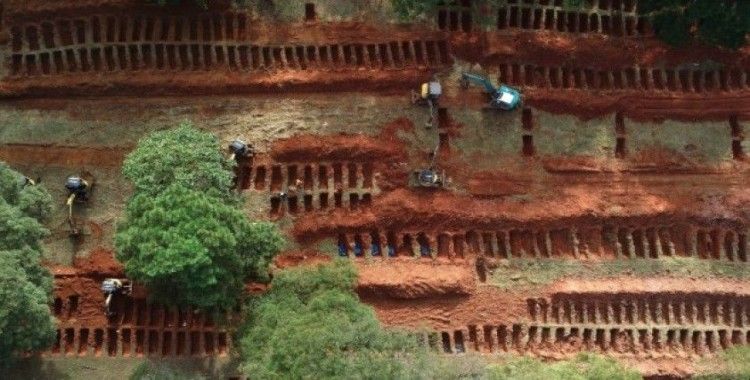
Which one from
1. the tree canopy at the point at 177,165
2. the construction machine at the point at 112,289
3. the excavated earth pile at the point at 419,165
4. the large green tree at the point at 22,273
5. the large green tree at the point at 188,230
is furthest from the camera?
the excavated earth pile at the point at 419,165

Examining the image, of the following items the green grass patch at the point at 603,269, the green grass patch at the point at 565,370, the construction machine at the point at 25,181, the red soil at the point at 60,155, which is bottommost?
the green grass patch at the point at 565,370

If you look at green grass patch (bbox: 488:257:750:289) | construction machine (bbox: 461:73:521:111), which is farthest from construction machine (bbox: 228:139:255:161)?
green grass patch (bbox: 488:257:750:289)

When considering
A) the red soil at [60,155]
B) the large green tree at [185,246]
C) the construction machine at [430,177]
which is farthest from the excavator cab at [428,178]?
the red soil at [60,155]

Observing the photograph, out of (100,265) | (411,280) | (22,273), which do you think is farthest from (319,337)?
(100,265)

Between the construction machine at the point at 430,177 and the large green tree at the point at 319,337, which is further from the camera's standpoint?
the construction machine at the point at 430,177

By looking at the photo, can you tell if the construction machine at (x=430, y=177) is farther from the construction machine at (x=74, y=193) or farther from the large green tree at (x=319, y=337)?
the construction machine at (x=74, y=193)

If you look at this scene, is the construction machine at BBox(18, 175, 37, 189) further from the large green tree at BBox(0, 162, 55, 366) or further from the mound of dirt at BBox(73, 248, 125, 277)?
the mound of dirt at BBox(73, 248, 125, 277)
